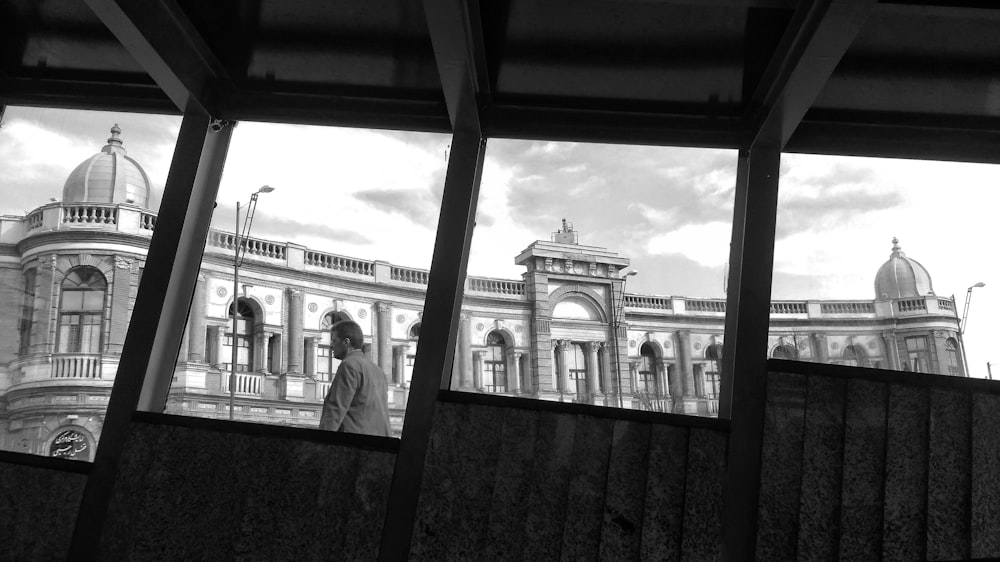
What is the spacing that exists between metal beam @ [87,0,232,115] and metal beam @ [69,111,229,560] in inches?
6.2

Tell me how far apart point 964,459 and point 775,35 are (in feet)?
6.40

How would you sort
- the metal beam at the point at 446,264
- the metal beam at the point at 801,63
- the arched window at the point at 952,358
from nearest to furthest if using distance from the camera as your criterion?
the metal beam at the point at 801,63 < the metal beam at the point at 446,264 < the arched window at the point at 952,358

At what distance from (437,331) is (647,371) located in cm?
105

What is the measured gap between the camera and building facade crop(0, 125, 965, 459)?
137 inches

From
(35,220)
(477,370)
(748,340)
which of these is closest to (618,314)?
(748,340)

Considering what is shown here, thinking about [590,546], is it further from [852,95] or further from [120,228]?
[120,228]

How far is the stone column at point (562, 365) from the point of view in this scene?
3.68 metres

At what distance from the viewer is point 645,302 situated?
149 inches

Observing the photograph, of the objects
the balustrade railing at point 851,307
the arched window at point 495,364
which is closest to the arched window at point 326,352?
the arched window at point 495,364

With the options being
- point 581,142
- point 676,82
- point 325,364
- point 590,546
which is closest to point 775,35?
point 676,82

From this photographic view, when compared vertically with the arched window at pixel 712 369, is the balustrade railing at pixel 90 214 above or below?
above

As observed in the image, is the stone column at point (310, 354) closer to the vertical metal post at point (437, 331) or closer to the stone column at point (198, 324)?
the stone column at point (198, 324)

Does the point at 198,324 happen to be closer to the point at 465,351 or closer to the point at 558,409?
the point at 465,351

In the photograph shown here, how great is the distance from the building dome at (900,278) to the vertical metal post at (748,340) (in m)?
0.62
